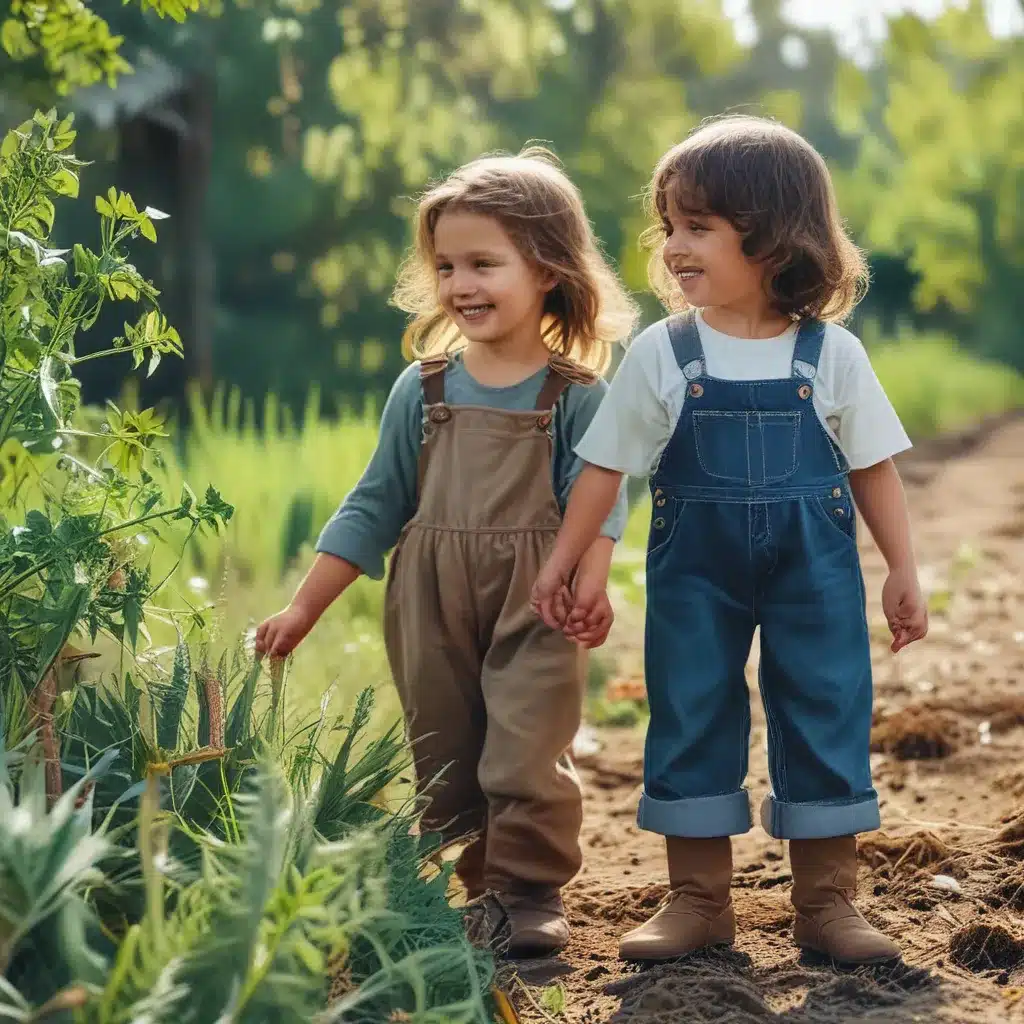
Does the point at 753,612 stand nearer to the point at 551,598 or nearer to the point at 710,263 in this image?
the point at 551,598

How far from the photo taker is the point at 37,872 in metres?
1.69

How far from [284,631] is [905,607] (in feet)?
3.82

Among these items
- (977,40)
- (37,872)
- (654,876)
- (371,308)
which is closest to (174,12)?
(37,872)

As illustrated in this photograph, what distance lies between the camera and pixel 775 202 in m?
2.61

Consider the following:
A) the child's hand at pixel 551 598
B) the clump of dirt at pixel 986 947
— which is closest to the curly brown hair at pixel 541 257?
the child's hand at pixel 551 598

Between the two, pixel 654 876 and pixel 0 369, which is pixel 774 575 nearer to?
pixel 654 876

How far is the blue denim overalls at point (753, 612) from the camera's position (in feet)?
8.52

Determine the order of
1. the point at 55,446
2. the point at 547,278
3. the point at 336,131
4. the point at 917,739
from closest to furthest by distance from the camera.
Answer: the point at 55,446, the point at 547,278, the point at 917,739, the point at 336,131

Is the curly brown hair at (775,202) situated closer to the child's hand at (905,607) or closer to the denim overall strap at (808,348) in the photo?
the denim overall strap at (808,348)

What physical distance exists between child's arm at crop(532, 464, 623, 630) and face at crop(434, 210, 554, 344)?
39cm

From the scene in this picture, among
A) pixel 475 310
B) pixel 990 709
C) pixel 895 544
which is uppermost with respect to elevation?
pixel 475 310

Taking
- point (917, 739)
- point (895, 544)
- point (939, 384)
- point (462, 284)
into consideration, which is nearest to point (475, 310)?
point (462, 284)

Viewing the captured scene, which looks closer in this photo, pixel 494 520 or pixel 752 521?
pixel 752 521

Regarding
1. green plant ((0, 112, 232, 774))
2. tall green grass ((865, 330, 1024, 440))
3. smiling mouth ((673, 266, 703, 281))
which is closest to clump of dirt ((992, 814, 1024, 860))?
smiling mouth ((673, 266, 703, 281))
